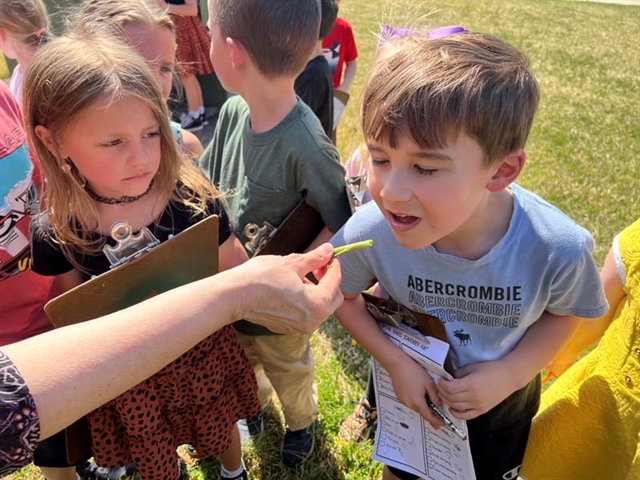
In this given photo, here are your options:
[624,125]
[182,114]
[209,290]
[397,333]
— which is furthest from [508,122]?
[624,125]

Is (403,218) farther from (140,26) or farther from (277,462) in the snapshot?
(277,462)

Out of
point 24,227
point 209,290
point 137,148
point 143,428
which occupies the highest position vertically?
point 137,148

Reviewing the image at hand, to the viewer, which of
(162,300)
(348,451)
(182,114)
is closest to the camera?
(162,300)

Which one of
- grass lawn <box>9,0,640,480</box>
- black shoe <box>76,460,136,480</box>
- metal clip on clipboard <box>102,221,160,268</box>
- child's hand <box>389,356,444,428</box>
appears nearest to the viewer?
metal clip on clipboard <box>102,221,160,268</box>

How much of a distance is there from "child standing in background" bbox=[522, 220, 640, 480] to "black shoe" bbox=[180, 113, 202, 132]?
4785 millimetres

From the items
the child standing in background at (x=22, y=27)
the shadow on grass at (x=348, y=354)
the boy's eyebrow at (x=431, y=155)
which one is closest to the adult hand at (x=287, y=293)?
the boy's eyebrow at (x=431, y=155)

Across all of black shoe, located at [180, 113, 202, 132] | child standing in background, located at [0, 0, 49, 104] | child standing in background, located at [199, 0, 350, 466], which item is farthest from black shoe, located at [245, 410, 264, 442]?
black shoe, located at [180, 113, 202, 132]

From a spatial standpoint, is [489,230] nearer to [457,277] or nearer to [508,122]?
[457,277]

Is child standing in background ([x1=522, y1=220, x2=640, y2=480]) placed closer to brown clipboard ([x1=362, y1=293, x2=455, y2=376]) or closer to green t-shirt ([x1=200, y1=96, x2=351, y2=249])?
brown clipboard ([x1=362, y1=293, x2=455, y2=376])

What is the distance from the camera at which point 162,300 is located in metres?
1.21

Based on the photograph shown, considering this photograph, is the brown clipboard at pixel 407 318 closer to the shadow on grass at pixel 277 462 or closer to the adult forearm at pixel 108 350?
the adult forearm at pixel 108 350

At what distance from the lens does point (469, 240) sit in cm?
149

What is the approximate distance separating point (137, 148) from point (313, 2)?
0.93m

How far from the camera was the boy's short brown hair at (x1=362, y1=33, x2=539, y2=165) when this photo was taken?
4.08ft
